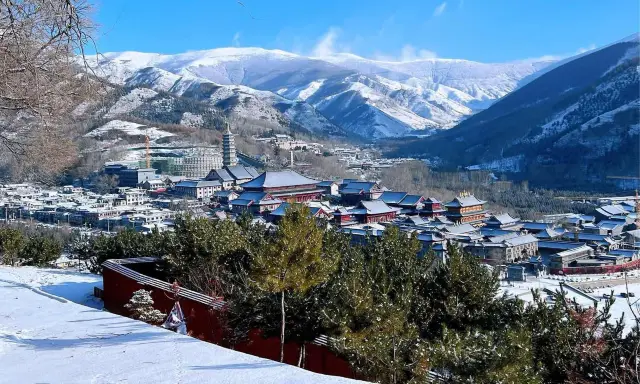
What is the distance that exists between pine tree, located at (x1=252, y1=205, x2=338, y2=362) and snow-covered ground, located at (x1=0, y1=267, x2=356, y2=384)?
0.85 m

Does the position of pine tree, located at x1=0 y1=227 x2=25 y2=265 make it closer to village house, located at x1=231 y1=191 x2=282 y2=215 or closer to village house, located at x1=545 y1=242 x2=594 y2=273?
village house, located at x1=545 y1=242 x2=594 y2=273

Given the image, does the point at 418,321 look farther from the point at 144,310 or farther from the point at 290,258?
the point at 144,310

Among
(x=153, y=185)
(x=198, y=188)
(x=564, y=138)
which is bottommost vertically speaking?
(x=198, y=188)

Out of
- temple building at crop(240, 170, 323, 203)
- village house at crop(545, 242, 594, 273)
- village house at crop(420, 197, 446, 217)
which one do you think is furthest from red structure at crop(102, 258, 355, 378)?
temple building at crop(240, 170, 323, 203)

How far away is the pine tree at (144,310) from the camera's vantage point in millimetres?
6758

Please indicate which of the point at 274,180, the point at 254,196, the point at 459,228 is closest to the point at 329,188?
the point at 274,180

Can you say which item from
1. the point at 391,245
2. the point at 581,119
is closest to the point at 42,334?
the point at 391,245

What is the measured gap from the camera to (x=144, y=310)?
267 inches

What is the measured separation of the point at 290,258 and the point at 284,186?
3039 cm

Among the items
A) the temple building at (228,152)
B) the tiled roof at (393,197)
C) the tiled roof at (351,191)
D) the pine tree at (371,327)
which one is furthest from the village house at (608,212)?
the pine tree at (371,327)

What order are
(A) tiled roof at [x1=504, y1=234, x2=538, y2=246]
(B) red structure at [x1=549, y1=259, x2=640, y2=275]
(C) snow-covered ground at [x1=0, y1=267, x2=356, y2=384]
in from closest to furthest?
(C) snow-covered ground at [x1=0, y1=267, x2=356, y2=384] → (B) red structure at [x1=549, y1=259, x2=640, y2=275] → (A) tiled roof at [x1=504, y1=234, x2=538, y2=246]

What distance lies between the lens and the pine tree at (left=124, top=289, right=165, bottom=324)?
676cm

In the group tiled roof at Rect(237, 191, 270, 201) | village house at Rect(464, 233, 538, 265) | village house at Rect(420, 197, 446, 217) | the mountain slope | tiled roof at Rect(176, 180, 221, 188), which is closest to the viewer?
village house at Rect(464, 233, 538, 265)

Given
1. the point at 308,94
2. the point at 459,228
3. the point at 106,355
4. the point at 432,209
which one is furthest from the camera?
the point at 308,94
